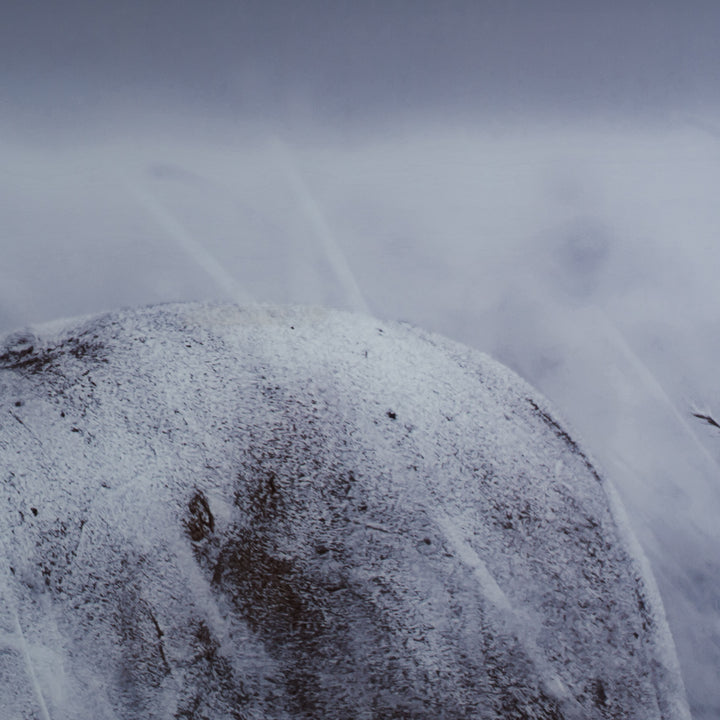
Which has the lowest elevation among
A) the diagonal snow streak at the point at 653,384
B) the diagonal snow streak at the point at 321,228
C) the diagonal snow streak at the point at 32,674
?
the diagonal snow streak at the point at 32,674

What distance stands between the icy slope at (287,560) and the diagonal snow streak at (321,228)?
12 cm

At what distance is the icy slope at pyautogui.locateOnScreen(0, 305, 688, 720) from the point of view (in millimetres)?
414

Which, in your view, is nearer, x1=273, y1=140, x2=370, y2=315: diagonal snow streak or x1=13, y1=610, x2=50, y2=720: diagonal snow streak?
x1=13, y1=610, x2=50, y2=720: diagonal snow streak

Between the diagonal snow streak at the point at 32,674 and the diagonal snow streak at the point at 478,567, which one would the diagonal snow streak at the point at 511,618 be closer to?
the diagonal snow streak at the point at 478,567

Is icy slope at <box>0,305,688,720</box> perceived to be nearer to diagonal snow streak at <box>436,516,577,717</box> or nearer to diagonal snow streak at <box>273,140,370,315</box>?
diagonal snow streak at <box>436,516,577,717</box>

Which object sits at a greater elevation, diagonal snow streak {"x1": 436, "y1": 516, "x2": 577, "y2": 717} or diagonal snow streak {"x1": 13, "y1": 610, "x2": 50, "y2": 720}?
diagonal snow streak {"x1": 13, "y1": 610, "x2": 50, "y2": 720}

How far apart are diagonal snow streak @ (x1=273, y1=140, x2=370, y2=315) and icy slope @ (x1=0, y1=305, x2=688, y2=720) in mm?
121

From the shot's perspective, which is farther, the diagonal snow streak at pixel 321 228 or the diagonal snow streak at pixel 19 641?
the diagonal snow streak at pixel 321 228

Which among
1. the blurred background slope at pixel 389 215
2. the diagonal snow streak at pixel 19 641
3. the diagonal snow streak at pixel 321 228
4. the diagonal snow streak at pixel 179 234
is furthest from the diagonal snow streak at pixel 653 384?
the diagonal snow streak at pixel 19 641

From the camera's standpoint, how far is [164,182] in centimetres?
57

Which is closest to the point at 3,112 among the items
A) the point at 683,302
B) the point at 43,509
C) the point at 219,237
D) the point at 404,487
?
the point at 219,237

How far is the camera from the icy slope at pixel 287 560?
0.41 meters

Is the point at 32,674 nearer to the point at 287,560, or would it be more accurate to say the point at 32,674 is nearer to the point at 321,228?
the point at 287,560

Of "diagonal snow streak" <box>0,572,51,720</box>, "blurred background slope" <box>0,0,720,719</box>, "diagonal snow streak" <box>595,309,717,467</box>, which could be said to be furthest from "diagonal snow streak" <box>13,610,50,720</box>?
"diagonal snow streak" <box>595,309,717,467</box>
